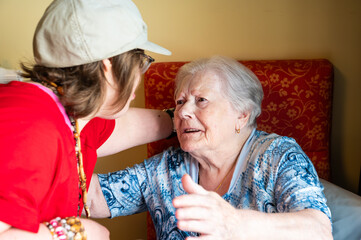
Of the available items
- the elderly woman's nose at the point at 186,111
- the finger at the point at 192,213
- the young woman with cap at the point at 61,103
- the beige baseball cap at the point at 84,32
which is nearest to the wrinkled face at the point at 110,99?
the young woman with cap at the point at 61,103

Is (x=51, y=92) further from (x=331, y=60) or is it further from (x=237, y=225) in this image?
(x=331, y=60)

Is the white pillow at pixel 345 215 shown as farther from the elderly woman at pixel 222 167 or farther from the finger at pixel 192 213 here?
the finger at pixel 192 213

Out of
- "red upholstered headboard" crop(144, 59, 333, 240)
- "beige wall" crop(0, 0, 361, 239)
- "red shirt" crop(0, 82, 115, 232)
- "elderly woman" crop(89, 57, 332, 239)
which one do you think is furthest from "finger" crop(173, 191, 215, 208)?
"beige wall" crop(0, 0, 361, 239)

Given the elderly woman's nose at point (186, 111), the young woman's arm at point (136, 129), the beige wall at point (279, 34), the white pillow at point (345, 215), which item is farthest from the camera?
the beige wall at point (279, 34)

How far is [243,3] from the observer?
1.99 m

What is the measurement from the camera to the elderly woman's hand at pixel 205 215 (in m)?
0.95

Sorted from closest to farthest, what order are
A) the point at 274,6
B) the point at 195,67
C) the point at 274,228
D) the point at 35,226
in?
the point at 35,226 < the point at 274,228 < the point at 195,67 < the point at 274,6

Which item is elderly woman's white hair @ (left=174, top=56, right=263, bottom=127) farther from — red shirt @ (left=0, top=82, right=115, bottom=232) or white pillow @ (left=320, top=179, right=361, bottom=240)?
red shirt @ (left=0, top=82, right=115, bottom=232)

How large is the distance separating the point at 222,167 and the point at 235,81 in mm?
380

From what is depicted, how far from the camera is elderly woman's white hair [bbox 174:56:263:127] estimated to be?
5.12ft

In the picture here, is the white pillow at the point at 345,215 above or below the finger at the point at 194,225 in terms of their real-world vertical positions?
below

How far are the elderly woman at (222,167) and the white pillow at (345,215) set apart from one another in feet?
0.83

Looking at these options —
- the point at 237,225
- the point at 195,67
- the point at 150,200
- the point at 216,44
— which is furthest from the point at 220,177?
the point at 216,44

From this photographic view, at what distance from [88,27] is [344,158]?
1.61 metres
